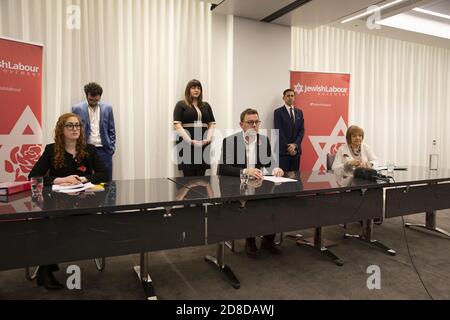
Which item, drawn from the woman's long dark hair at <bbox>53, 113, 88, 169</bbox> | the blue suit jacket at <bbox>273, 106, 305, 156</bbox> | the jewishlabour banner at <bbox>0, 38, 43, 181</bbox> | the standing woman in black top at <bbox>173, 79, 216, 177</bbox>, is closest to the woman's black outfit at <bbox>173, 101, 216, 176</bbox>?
the standing woman in black top at <bbox>173, 79, 216, 177</bbox>

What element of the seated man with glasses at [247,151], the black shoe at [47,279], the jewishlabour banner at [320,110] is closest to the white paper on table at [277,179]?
the seated man with glasses at [247,151]

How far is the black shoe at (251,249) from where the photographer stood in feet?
9.57

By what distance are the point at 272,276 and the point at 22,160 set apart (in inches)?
101

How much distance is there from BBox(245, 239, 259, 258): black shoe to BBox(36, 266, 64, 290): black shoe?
4.79 feet

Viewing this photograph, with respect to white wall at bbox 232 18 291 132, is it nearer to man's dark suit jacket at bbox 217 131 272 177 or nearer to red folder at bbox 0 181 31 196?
man's dark suit jacket at bbox 217 131 272 177

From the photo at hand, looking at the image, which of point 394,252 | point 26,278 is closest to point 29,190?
point 26,278

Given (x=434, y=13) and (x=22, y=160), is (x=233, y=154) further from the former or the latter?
(x=434, y=13)

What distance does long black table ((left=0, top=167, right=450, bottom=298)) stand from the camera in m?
1.58

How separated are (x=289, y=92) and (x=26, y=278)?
3.57 metres

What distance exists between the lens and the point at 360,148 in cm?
341

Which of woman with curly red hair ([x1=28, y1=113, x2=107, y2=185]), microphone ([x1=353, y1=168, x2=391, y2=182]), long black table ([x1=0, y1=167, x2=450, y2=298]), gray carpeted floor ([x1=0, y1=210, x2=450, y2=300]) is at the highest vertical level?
woman with curly red hair ([x1=28, y1=113, x2=107, y2=185])

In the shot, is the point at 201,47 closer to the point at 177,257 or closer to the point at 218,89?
the point at 218,89

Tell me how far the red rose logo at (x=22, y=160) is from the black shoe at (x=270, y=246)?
2352mm

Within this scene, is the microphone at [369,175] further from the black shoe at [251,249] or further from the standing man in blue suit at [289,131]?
the standing man in blue suit at [289,131]
